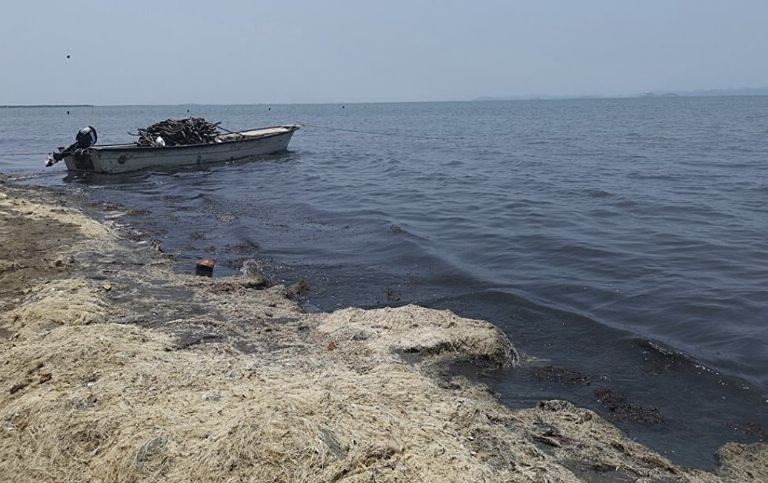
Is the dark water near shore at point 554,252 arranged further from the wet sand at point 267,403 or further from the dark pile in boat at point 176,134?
the dark pile in boat at point 176,134

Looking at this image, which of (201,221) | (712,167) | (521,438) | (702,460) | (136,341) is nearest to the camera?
(521,438)

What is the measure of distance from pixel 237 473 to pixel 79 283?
5.59 meters

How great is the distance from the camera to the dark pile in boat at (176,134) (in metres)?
26.6

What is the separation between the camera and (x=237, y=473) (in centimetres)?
373

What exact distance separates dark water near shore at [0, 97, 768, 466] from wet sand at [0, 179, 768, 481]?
0.80 meters

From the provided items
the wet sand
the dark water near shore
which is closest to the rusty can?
the dark water near shore

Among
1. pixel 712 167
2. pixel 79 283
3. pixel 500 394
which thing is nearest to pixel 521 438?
pixel 500 394

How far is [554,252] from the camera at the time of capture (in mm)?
12352

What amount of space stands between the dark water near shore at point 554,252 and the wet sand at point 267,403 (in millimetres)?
798

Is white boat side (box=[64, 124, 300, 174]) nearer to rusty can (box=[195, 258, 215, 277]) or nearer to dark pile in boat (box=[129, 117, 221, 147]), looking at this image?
dark pile in boat (box=[129, 117, 221, 147])

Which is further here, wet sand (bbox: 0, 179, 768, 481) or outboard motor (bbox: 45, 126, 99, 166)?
outboard motor (bbox: 45, 126, 99, 166)

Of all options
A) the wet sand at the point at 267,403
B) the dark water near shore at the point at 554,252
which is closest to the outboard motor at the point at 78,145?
the dark water near shore at the point at 554,252

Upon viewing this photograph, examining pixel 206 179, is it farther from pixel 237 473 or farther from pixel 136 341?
pixel 237 473

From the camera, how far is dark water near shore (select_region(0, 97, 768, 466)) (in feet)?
22.4
